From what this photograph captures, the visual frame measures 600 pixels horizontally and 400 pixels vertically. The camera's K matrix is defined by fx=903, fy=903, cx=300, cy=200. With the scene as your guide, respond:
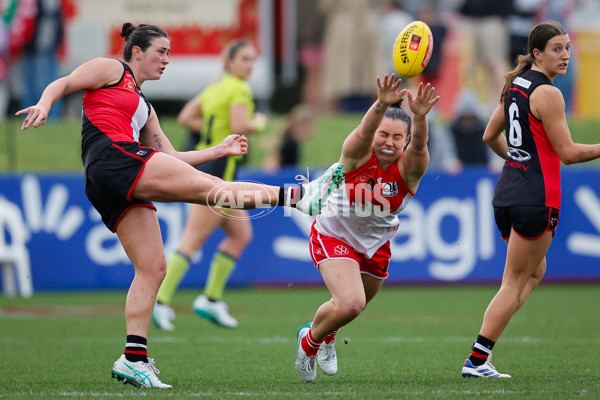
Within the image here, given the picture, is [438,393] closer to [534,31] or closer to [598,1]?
[534,31]

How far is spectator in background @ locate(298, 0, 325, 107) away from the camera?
1620cm

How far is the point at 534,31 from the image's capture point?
577cm

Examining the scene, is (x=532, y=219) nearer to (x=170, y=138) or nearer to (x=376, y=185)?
(x=376, y=185)

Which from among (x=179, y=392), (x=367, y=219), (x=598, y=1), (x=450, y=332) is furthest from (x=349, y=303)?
(x=598, y=1)

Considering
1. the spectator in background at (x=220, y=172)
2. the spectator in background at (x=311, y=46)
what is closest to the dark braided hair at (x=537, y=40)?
the spectator in background at (x=220, y=172)

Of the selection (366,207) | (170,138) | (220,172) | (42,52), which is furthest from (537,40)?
(42,52)

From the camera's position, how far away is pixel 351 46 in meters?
15.3

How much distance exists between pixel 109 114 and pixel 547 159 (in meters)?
2.72

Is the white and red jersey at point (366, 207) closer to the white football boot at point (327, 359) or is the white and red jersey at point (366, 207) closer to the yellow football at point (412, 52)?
the yellow football at point (412, 52)

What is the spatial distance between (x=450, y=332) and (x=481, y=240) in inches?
138

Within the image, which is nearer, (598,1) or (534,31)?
(534,31)

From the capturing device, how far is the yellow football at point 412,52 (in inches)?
230

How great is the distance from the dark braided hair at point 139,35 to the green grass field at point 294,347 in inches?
83.4

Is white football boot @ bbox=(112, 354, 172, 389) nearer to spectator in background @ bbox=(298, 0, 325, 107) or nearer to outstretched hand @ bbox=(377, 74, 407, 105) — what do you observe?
outstretched hand @ bbox=(377, 74, 407, 105)
